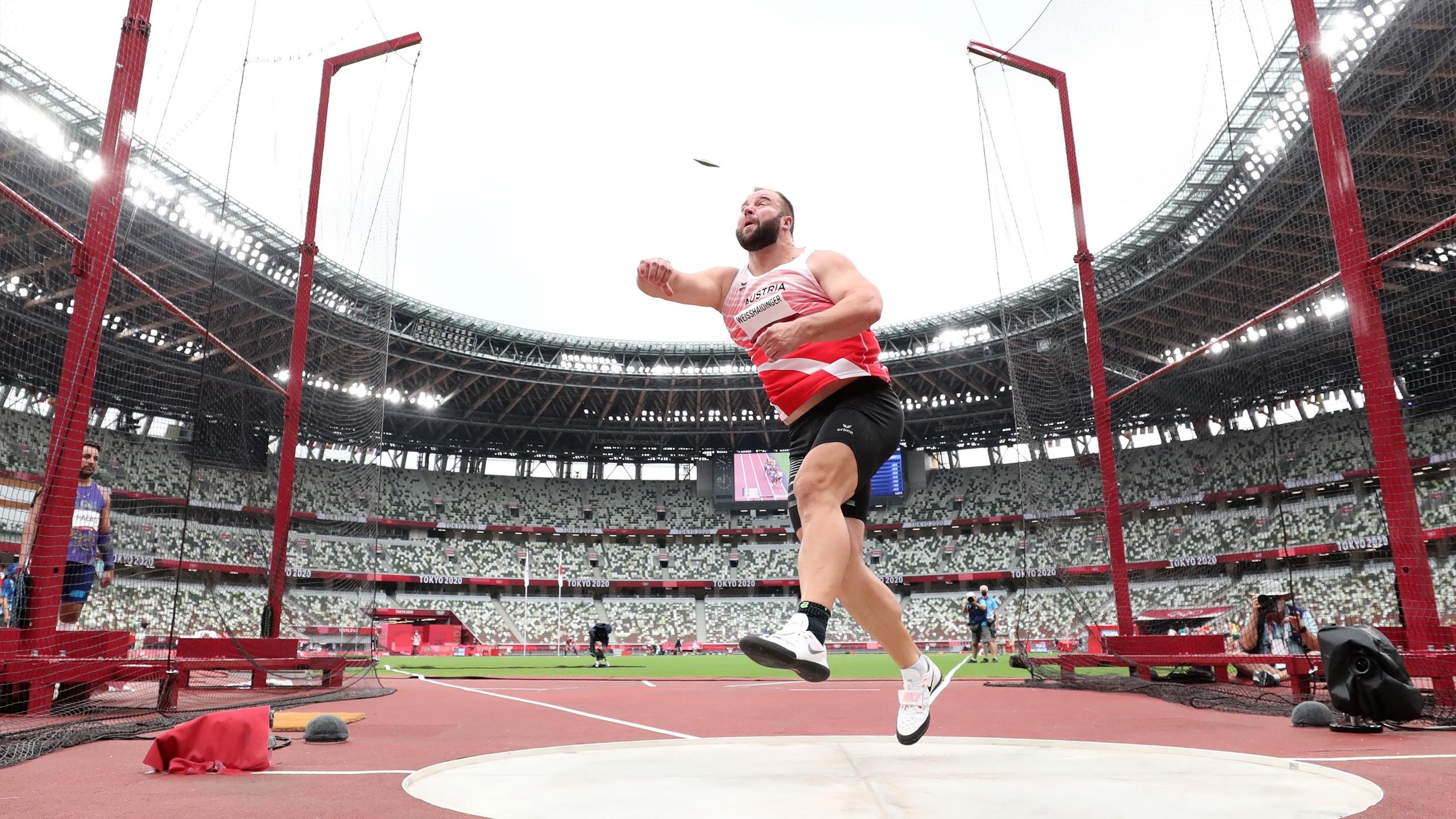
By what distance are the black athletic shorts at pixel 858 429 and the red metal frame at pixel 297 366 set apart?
7863 millimetres

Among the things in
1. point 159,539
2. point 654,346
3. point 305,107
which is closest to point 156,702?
point 305,107

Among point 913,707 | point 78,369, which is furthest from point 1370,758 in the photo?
point 78,369

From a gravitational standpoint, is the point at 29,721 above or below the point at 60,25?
below

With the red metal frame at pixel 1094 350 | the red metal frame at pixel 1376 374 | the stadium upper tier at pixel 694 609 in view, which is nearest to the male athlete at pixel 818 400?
the red metal frame at pixel 1376 374

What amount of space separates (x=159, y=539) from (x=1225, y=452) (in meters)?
38.3

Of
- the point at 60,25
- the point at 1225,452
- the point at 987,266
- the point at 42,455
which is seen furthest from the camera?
the point at 1225,452

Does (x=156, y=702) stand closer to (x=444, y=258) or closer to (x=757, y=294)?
(x=757, y=294)

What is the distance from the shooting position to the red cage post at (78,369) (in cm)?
570

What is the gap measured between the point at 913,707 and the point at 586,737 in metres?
2.15

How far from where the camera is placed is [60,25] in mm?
6270

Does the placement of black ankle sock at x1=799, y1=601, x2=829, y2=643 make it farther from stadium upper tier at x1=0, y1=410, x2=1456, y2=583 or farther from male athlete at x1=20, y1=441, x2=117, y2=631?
stadium upper tier at x1=0, y1=410, x2=1456, y2=583

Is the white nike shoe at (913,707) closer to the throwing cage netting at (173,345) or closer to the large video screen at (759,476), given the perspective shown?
the throwing cage netting at (173,345)

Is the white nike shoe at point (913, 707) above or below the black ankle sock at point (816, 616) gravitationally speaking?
below

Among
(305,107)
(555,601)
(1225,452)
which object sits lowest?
(555,601)
